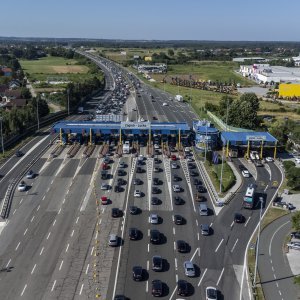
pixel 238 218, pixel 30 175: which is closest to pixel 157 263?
pixel 238 218

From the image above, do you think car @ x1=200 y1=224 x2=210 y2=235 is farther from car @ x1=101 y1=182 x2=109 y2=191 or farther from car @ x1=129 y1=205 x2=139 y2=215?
car @ x1=101 y1=182 x2=109 y2=191

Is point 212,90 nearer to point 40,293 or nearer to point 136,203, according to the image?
point 136,203

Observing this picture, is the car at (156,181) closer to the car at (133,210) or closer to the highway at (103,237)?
the highway at (103,237)

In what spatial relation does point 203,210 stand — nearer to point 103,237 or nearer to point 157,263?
point 103,237

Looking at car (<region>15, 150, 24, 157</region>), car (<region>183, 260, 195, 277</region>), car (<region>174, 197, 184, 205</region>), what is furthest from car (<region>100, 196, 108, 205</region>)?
car (<region>15, 150, 24, 157</region>)

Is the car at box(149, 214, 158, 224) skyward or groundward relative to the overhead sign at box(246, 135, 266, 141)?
groundward

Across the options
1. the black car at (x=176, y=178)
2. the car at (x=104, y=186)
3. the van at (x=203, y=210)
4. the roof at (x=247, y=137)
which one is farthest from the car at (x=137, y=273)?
the roof at (x=247, y=137)
